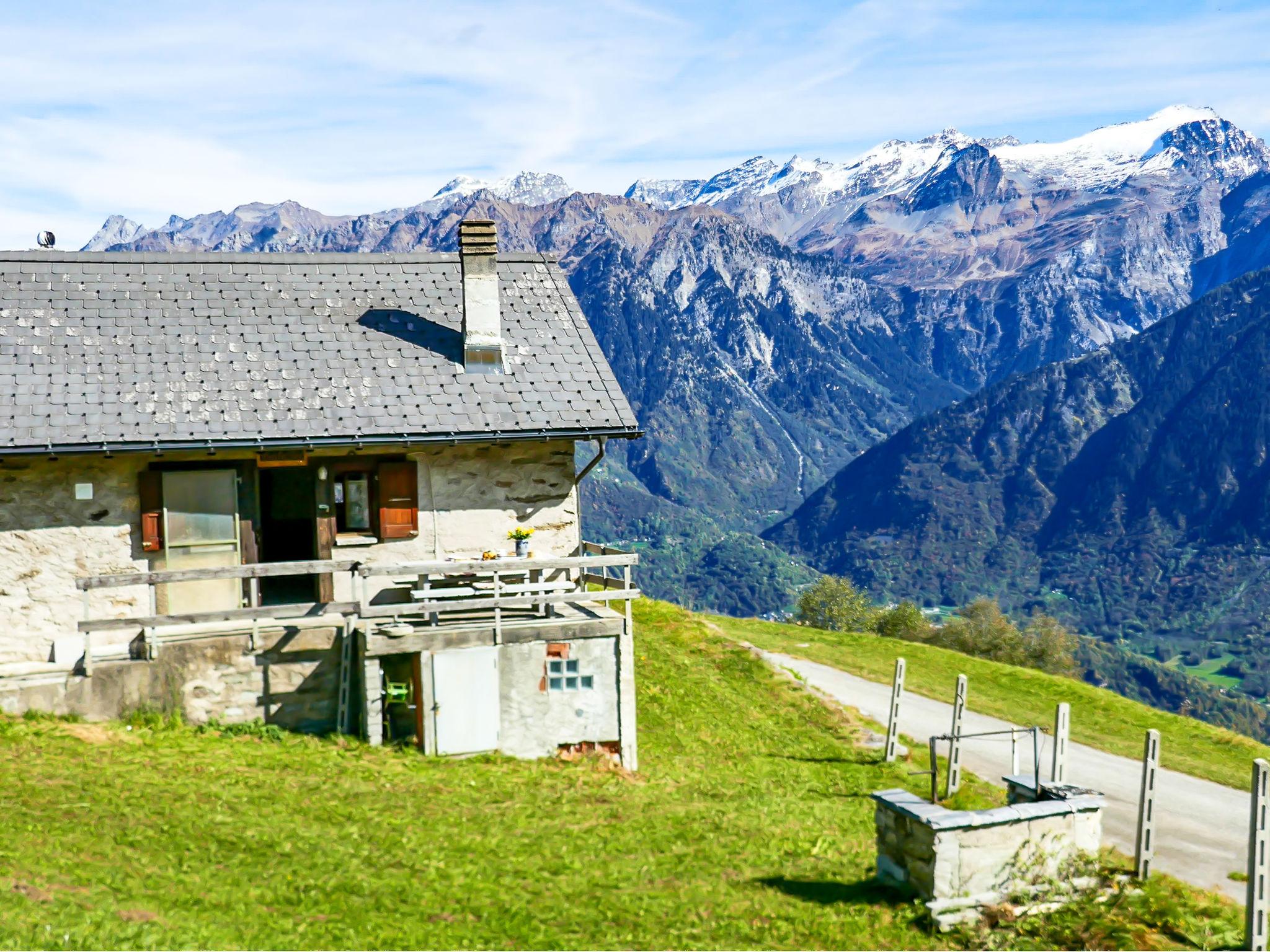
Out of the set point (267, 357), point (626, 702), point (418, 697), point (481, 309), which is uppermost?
point (481, 309)

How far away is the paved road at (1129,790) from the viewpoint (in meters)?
18.5

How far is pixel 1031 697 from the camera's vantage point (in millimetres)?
34000

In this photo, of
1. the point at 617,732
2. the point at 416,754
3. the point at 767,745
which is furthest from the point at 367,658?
the point at 767,745

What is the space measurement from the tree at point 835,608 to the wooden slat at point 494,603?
6402 cm

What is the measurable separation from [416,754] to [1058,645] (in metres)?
66.0

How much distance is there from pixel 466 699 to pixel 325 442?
5.43 metres

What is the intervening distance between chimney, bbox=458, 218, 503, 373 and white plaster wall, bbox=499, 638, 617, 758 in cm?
617

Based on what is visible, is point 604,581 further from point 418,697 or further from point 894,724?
point 894,724

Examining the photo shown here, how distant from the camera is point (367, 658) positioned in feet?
61.5

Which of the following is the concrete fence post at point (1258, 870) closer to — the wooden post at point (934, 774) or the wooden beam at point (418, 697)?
the wooden post at point (934, 774)

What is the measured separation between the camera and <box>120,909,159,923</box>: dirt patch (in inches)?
432

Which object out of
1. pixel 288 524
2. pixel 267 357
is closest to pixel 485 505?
pixel 288 524

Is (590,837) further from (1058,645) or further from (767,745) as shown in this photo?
(1058,645)

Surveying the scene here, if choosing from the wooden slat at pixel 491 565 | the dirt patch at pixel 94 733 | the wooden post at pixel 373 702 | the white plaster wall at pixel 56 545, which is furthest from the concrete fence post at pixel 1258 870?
the white plaster wall at pixel 56 545
